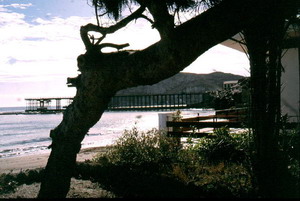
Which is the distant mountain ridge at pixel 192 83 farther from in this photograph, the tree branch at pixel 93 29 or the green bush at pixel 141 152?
the tree branch at pixel 93 29

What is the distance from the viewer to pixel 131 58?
4211mm

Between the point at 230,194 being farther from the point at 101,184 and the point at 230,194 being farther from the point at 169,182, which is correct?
the point at 101,184

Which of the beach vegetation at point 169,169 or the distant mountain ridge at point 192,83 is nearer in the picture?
the beach vegetation at point 169,169

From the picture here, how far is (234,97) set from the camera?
15.0 m

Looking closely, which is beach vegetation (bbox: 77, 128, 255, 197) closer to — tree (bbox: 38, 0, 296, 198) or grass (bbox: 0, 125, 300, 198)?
grass (bbox: 0, 125, 300, 198)

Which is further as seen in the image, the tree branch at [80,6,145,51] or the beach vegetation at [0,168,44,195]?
the beach vegetation at [0,168,44,195]

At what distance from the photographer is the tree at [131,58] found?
12.0ft

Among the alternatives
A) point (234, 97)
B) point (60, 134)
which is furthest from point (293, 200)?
point (234, 97)

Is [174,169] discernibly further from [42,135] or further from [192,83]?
[192,83]

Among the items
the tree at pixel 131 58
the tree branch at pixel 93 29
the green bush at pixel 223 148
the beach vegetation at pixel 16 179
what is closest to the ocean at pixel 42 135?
the green bush at pixel 223 148

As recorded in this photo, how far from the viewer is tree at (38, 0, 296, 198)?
143 inches

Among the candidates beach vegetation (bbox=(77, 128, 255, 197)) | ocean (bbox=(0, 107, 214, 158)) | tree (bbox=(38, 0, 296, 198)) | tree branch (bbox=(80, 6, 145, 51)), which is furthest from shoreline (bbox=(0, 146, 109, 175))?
tree branch (bbox=(80, 6, 145, 51))

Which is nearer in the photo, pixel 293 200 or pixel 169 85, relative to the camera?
pixel 293 200

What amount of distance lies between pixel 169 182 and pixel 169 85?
16588 centimetres
